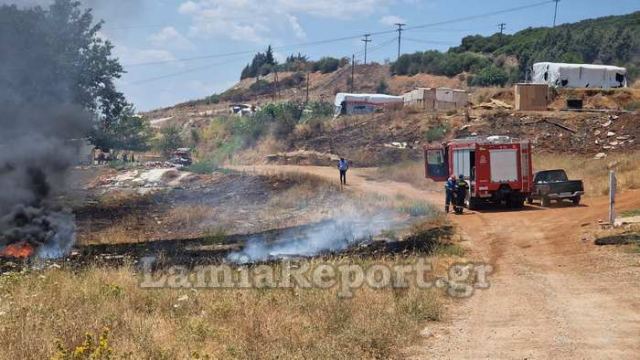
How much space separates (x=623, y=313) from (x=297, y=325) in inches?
172

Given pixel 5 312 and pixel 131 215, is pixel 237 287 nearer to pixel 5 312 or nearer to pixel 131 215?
pixel 5 312

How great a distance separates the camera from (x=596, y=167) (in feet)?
92.6

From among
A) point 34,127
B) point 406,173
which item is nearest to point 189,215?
point 34,127

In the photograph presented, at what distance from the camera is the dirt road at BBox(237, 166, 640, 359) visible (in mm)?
7008

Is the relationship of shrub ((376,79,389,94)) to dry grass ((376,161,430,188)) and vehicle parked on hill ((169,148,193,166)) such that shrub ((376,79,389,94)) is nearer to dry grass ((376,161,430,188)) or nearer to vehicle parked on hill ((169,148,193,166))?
vehicle parked on hill ((169,148,193,166))

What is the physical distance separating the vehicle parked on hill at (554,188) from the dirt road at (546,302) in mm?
3545

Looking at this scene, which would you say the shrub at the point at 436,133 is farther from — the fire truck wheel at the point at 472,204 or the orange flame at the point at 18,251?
the orange flame at the point at 18,251

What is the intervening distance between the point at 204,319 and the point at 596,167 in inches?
984

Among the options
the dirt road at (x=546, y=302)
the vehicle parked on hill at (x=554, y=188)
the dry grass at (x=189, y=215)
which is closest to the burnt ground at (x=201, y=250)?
the dirt road at (x=546, y=302)

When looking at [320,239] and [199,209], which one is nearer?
[320,239]

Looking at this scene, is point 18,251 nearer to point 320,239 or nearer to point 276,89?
point 320,239

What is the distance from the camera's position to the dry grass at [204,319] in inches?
251

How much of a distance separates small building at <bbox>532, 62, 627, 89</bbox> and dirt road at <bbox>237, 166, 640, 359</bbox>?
2948 cm

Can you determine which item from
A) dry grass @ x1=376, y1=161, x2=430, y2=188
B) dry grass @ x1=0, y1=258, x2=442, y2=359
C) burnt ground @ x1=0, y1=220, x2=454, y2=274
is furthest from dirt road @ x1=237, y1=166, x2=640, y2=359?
dry grass @ x1=376, y1=161, x2=430, y2=188
